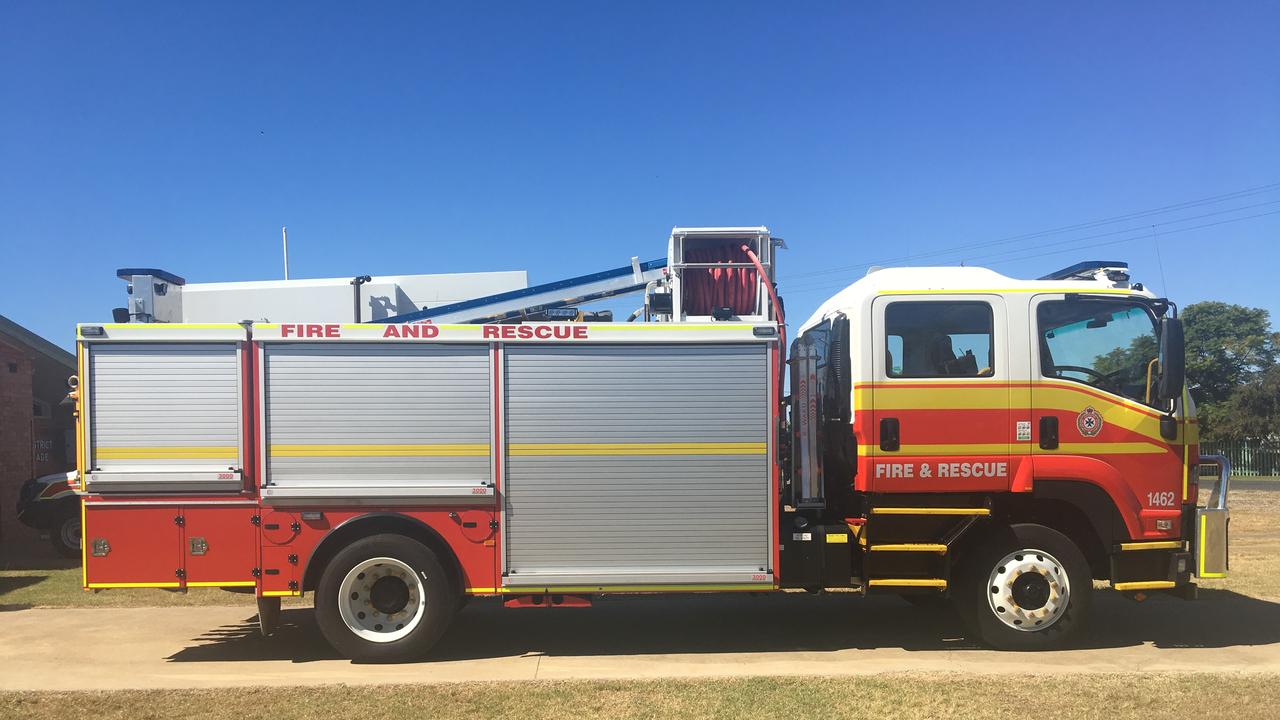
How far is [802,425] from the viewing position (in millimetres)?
6887

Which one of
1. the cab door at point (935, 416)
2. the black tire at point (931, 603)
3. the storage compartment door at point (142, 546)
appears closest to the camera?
the storage compartment door at point (142, 546)

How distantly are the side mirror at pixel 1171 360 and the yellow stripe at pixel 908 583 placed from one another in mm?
2232

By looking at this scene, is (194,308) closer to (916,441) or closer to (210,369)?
(210,369)

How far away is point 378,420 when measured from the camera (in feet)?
21.7

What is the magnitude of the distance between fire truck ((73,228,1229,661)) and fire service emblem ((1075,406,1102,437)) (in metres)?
0.02

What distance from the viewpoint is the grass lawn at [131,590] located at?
930 centimetres

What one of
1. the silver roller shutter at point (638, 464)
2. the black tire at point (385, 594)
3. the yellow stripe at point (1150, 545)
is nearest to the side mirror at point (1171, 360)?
the yellow stripe at point (1150, 545)

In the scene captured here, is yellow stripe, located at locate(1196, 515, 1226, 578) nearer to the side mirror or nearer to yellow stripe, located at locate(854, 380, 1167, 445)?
yellow stripe, located at locate(854, 380, 1167, 445)

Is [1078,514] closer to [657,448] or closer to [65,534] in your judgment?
[657,448]

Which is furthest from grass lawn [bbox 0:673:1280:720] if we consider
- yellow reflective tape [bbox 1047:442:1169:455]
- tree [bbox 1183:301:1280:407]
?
tree [bbox 1183:301:1280:407]

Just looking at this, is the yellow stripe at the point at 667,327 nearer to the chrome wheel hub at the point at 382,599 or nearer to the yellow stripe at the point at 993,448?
the yellow stripe at the point at 993,448

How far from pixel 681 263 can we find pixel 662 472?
6.42ft

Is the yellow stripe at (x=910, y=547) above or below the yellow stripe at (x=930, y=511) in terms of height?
below

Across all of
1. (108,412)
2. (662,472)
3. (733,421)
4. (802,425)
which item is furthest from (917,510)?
(108,412)
